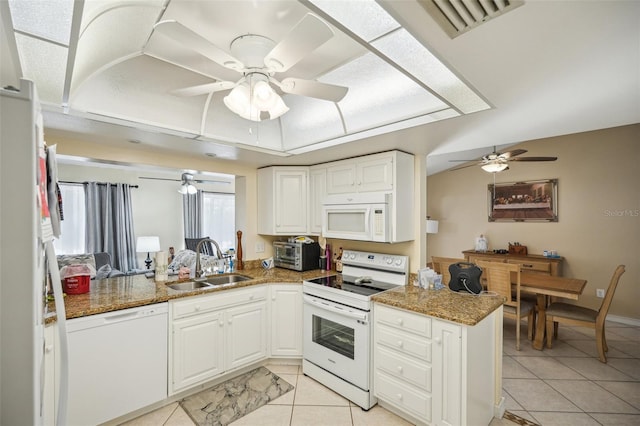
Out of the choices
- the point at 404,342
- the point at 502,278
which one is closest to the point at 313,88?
the point at 404,342

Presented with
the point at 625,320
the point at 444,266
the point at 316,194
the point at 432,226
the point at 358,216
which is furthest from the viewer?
the point at 432,226

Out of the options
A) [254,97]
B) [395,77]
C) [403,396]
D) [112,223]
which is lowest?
[403,396]

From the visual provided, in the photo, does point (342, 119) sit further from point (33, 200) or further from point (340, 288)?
point (33, 200)

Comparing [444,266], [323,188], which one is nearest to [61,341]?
[323,188]

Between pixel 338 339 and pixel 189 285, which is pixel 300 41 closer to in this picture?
pixel 338 339

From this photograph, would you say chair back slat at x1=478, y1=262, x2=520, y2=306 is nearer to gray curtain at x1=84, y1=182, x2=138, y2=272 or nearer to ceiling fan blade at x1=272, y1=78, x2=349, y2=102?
ceiling fan blade at x1=272, y1=78, x2=349, y2=102

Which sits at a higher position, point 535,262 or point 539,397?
point 535,262

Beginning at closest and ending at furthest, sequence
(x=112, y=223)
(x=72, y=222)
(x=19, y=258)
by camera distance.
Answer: (x=19, y=258), (x=72, y=222), (x=112, y=223)

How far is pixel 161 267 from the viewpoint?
9.20 feet

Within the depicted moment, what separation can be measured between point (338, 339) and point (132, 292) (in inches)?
70.4

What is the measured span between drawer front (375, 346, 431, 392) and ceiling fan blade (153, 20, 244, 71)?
218 centimetres

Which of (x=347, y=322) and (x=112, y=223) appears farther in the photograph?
(x=112, y=223)

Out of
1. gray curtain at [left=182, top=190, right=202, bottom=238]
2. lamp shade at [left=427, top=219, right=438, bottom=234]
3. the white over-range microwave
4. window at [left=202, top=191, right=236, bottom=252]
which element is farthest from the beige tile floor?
window at [left=202, top=191, right=236, bottom=252]

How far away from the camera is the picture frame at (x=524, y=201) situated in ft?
15.5
